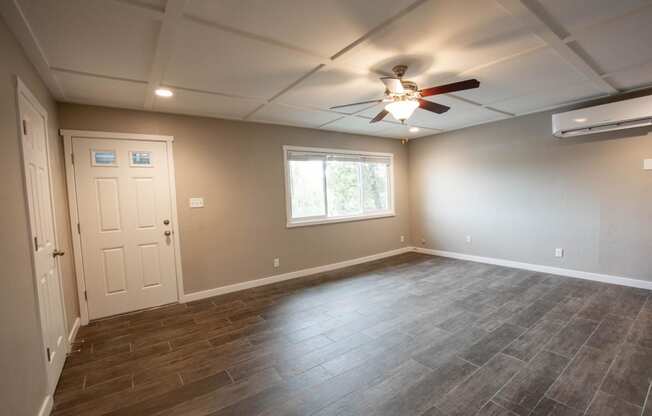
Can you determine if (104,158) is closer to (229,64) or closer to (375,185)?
(229,64)

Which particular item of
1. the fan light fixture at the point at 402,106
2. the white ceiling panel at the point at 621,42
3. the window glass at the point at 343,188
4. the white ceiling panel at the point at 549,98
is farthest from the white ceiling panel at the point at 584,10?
the window glass at the point at 343,188

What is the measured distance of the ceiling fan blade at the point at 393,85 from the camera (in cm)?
236

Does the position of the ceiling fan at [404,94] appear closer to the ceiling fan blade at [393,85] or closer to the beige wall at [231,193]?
the ceiling fan blade at [393,85]

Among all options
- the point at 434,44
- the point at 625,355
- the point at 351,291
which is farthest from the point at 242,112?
the point at 625,355

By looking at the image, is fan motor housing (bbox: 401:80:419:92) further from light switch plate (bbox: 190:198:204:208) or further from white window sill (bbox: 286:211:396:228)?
light switch plate (bbox: 190:198:204:208)

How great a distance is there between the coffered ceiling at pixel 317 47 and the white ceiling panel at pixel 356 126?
959mm

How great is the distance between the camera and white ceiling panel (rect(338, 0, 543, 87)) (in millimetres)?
1812

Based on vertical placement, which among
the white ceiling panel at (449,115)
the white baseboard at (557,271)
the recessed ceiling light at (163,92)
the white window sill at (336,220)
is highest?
the recessed ceiling light at (163,92)

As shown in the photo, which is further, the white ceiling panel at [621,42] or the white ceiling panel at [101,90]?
the white ceiling panel at [101,90]

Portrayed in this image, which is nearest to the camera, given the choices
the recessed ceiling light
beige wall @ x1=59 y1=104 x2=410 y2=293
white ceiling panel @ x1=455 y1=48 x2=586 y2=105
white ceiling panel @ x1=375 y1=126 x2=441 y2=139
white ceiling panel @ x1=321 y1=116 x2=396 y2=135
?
white ceiling panel @ x1=455 y1=48 x2=586 y2=105

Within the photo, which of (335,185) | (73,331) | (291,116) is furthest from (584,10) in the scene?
(73,331)

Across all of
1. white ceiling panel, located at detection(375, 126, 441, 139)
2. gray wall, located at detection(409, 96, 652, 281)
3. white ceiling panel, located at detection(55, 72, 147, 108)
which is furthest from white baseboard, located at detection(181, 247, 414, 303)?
white ceiling panel, located at detection(55, 72, 147, 108)

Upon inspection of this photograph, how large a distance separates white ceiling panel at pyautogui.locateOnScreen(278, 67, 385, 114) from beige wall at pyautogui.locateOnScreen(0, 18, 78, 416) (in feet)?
6.82

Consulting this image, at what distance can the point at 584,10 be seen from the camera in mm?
1861
